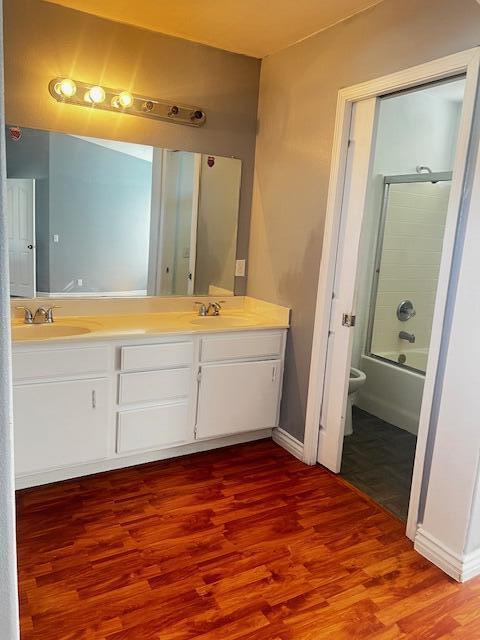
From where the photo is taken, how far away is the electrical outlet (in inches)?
131

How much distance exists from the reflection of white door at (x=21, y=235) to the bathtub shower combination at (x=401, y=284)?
2509mm

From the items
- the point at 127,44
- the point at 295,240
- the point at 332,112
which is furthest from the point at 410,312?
the point at 127,44

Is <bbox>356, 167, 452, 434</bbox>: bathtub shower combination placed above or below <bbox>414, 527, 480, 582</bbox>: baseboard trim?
above

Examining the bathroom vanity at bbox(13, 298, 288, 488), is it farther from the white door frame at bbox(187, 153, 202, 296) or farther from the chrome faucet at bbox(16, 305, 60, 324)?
the white door frame at bbox(187, 153, 202, 296)

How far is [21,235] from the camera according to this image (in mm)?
2559

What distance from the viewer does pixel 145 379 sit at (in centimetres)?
260

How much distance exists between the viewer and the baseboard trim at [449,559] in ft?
6.56

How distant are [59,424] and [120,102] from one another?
1.77m

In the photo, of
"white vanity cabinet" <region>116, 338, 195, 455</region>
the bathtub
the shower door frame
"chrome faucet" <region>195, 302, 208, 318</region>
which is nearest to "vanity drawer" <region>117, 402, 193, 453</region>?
"white vanity cabinet" <region>116, 338, 195, 455</region>

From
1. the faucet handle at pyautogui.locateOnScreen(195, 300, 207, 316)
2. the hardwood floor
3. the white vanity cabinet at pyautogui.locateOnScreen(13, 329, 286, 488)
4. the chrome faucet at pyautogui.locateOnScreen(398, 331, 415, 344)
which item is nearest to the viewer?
the hardwood floor

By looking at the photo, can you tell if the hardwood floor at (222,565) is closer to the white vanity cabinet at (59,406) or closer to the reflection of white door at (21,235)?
the white vanity cabinet at (59,406)

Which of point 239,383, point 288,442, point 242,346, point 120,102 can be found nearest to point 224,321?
point 242,346

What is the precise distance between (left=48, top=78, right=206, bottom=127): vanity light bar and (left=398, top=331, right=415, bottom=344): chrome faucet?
2.22 m

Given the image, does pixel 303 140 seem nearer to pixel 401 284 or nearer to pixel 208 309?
pixel 208 309
